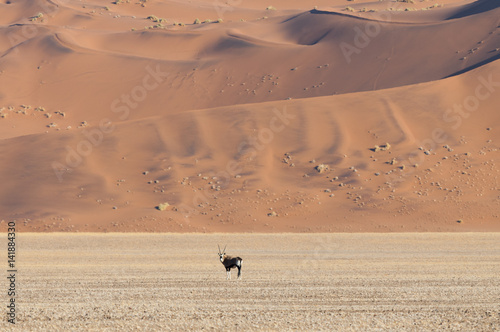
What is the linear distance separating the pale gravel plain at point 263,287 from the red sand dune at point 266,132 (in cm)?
772

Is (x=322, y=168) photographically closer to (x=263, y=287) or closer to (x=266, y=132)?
(x=266, y=132)

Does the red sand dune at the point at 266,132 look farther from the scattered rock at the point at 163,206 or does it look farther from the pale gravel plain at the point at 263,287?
the pale gravel plain at the point at 263,287

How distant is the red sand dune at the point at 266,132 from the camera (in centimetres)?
Answer: 3966

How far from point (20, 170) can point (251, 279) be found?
28488mm

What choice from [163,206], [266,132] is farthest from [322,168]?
[163,206]

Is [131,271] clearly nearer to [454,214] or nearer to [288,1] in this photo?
[454,214]

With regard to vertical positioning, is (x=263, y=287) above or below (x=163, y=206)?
below

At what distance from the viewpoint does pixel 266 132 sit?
47.0m

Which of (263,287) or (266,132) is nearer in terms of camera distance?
(263,287)

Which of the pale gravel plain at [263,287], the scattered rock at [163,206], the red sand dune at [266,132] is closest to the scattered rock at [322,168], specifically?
the red sand dune at [266,132]

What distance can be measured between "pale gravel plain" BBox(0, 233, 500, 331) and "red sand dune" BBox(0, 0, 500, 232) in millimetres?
7724

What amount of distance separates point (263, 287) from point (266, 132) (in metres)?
29.7

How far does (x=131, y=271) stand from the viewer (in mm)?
21641

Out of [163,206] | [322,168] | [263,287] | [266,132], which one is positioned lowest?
[263,287]
